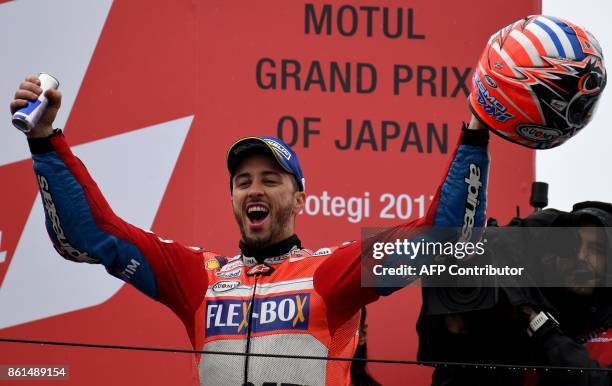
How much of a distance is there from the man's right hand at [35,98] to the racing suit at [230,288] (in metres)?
0.03

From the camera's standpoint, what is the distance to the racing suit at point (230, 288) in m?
3.46

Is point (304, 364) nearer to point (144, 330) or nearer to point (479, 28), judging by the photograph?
point (144, 330)

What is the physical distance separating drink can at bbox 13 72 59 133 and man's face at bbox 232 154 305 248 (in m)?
0.71

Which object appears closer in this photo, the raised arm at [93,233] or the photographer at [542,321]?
the raised arm at [93,233]

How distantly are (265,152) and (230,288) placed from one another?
0.46 metres

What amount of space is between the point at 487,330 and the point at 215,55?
179cm

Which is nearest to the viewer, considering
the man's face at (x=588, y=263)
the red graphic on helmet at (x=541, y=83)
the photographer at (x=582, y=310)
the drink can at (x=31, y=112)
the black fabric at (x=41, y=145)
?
the red graphic on helmet at (x=541, y=83)

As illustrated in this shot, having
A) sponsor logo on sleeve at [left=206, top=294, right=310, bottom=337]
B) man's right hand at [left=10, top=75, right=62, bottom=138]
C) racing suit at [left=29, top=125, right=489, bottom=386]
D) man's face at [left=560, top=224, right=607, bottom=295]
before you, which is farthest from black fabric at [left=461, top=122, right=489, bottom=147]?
man's right hand at [left=10, top=75, right=62, bottom=138]

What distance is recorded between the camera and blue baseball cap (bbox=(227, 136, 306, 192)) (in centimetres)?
379

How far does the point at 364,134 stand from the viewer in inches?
195

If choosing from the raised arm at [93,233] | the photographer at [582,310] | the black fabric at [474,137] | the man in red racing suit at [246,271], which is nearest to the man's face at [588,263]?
the photographer at [582,310]

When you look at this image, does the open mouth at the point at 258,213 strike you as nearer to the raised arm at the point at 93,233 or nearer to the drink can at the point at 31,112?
the raised arm at the point at 93,233

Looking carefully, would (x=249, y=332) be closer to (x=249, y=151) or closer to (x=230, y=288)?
(x=230, y=288)

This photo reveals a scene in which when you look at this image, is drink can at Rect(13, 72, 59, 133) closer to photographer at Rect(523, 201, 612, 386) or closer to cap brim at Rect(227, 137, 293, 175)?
cap brim at Rect(227, 137, 293, 175)
